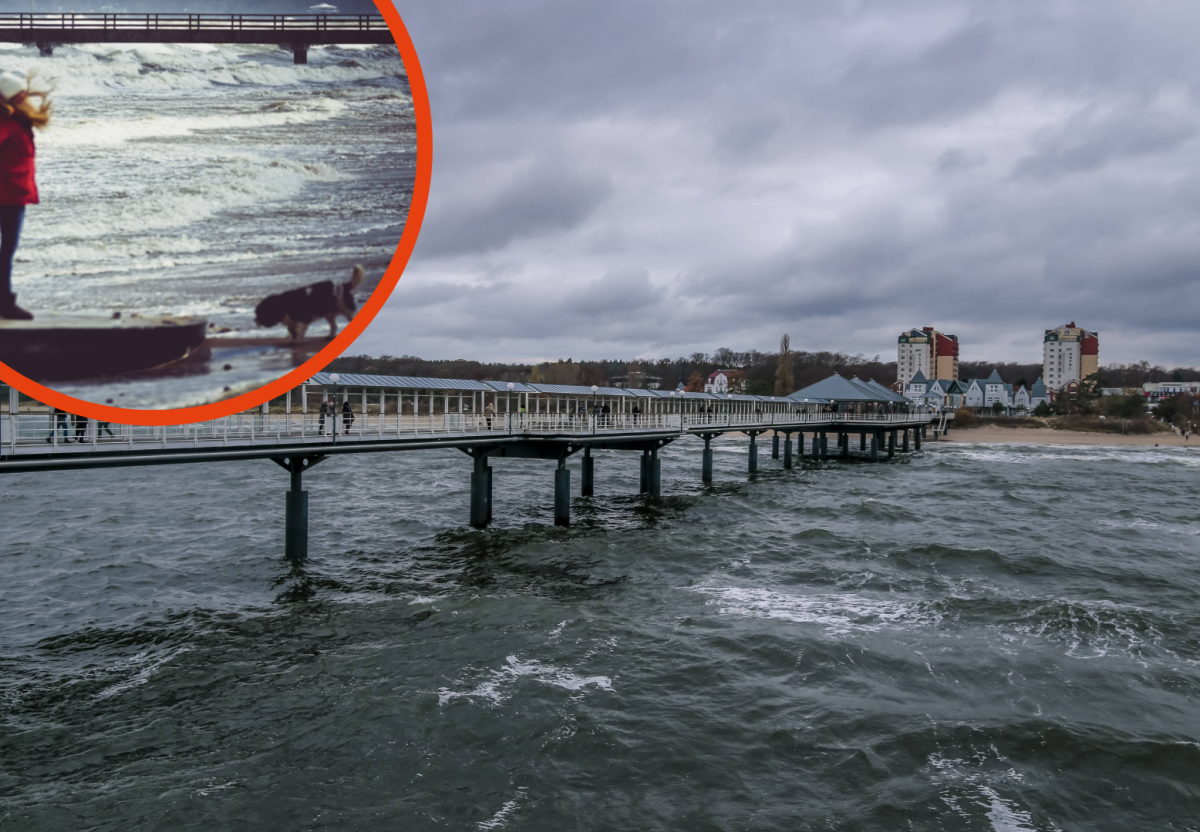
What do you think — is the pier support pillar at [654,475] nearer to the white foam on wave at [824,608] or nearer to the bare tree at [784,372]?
the white foam on wave at [824,608]

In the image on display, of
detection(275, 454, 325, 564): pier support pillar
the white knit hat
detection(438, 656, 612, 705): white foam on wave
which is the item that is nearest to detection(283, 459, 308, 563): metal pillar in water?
detection(275, 454, 325, 564): pier support pillar

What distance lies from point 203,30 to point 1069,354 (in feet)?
656

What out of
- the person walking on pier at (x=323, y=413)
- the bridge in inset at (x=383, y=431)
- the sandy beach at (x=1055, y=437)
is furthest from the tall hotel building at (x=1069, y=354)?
the person walking on pier at (x=323, y=413)

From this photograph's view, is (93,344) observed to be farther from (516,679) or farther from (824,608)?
(824,608)

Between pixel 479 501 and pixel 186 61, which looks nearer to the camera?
pixel 186 61

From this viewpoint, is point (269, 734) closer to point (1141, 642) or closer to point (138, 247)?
point (138, 247)

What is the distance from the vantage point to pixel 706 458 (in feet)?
139

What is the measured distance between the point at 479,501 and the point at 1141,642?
60.8ft

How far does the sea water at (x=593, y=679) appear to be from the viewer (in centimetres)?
930

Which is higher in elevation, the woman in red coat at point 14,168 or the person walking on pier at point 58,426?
the woman in red coat at point 14,168

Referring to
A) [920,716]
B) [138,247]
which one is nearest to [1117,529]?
[920,716]

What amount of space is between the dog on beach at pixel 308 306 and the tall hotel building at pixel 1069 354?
626 ft

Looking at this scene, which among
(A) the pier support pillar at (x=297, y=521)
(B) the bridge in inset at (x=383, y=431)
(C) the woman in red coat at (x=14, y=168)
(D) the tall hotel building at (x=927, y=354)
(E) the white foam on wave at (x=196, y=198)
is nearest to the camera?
(C) the woman in red coat at (x=14, y=168)

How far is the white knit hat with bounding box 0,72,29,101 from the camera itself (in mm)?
8633
